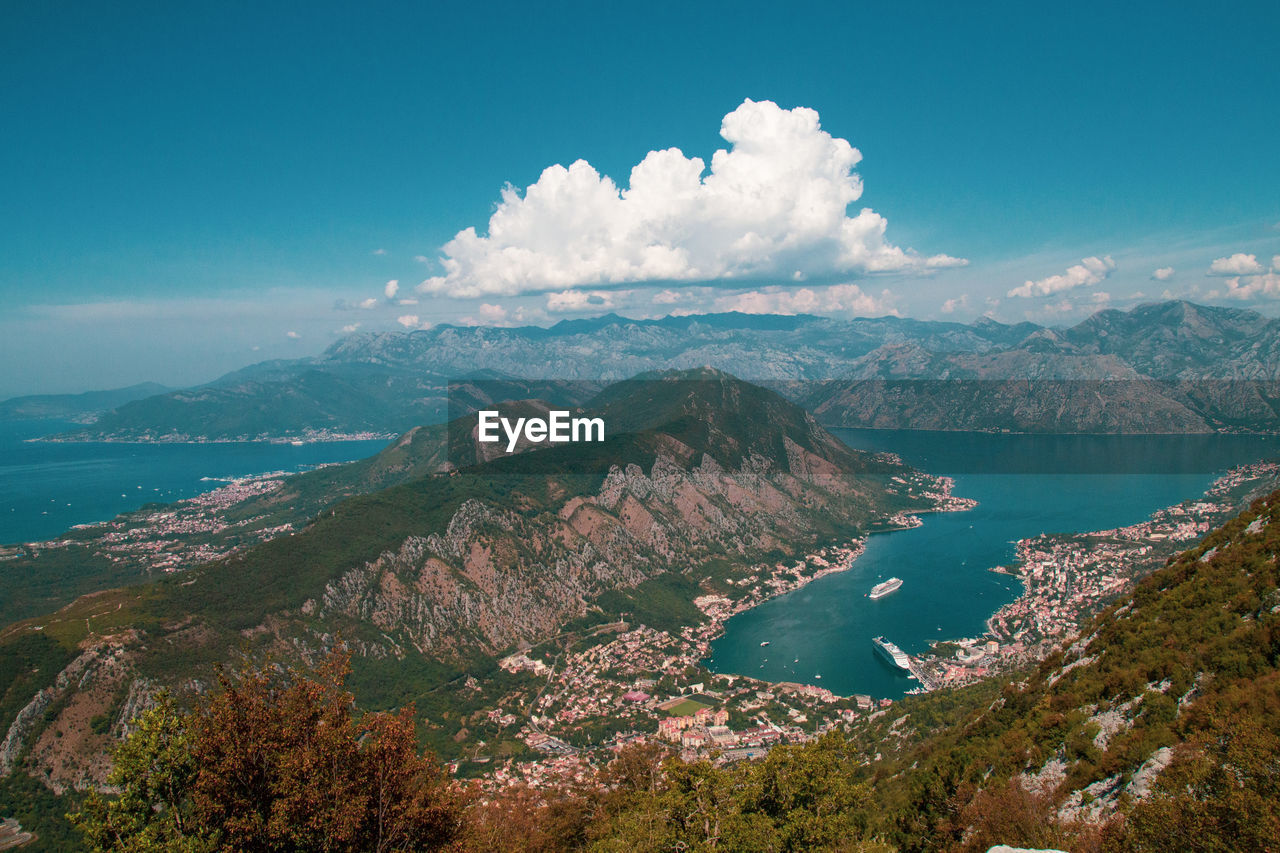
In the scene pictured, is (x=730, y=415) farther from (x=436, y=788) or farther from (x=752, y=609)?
(x=436, y=788)

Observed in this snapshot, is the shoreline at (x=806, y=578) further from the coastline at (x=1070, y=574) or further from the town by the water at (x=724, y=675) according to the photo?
the coastline at (x=1070, y=574)

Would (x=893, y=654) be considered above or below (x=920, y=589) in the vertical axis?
above

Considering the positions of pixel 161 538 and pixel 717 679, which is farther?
pixel 161 538

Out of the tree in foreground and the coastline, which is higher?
the tree in foreground

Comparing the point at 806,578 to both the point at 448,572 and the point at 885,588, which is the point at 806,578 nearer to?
the point at 885,588

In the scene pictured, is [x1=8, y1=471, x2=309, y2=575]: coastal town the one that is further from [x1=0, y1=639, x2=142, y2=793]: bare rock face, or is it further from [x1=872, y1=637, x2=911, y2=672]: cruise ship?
[x1=872, y1=637, x2=911, y2=672]: cruise ship

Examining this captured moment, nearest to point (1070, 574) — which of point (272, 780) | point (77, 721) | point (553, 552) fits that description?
point (553, 552)

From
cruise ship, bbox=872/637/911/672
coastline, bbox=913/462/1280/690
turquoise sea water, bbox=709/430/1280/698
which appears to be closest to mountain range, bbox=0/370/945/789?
turquoise sea water, bbox=709/430/1280/698

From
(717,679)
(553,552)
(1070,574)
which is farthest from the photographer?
(553,552)
